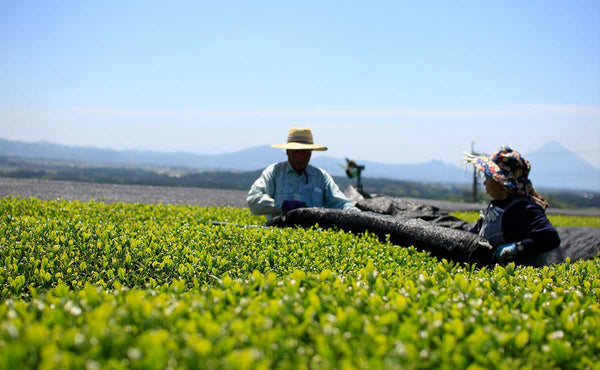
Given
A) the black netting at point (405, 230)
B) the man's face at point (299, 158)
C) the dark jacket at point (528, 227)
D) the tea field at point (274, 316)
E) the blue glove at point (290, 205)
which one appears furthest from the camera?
the man's face at point (299, 158)

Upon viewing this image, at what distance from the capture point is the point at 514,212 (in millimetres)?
5371

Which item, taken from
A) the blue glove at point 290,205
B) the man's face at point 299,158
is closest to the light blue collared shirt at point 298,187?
the man's face at point 299,158

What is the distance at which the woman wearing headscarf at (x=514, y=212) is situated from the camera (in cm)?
515

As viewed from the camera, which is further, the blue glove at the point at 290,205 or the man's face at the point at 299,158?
the man's face at the point at 299,158

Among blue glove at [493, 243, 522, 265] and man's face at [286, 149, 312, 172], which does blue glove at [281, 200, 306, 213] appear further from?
blue glove at [493, 243, 522, 265]

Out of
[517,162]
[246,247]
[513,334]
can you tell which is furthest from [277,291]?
[517,162]

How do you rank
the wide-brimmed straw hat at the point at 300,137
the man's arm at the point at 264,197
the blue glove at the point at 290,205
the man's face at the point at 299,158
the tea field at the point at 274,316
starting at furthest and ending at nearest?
the wide-brimmed straw hat at the point at 300,137 → the man's face at the point at 299,158 → the man's arm at the point at 264,197 → the blue glove at the point at 290,205 → the tea field at the point at 274,316

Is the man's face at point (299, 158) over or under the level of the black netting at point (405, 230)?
over

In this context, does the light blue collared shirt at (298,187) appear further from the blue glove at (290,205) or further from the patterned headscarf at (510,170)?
the patterned headscarf at (510,170)

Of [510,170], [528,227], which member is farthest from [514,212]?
[510,170]

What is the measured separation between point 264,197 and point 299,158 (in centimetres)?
97

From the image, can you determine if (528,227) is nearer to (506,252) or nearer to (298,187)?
(506,252)

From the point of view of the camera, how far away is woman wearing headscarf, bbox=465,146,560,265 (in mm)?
5148

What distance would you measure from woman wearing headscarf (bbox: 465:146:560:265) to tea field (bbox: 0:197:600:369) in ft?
1.77
